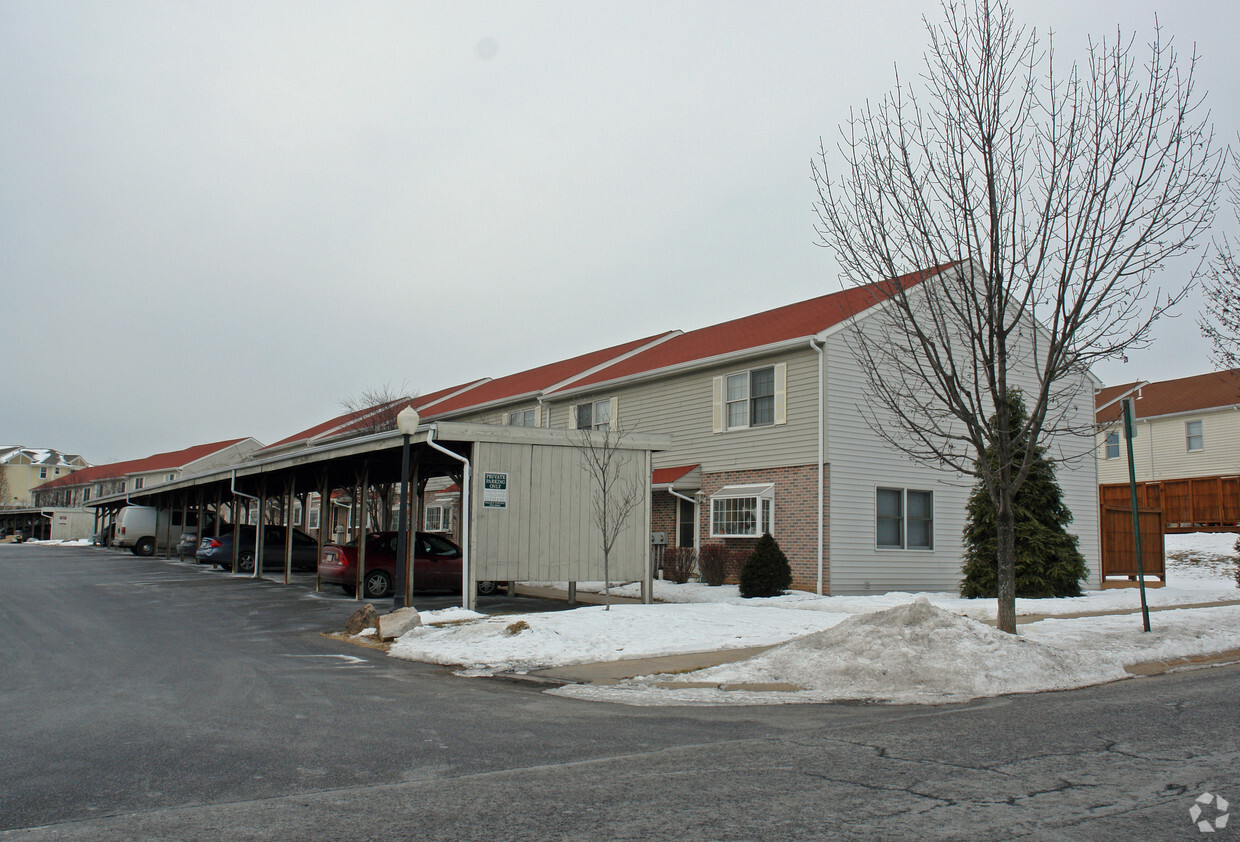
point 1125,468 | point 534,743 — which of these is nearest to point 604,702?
point 534,743

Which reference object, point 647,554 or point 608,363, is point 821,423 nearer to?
point 647,554

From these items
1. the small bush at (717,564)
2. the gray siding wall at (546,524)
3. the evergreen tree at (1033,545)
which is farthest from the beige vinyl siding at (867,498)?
the gray siding wall at (546,524)

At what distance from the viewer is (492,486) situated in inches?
667

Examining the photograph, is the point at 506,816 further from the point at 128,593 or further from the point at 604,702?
the point at 128,593

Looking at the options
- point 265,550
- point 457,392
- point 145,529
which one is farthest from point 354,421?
point 265,550

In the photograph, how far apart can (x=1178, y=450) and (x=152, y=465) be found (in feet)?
265

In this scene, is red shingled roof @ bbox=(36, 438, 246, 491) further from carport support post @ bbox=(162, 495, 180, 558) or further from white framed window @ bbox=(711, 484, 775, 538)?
white framed window @ bbox=(711, 484, 775, 538)

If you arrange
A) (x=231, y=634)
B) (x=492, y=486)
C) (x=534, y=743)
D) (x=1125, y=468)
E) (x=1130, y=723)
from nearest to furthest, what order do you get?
(x=534, y=743) → (x=1130, y=723) → (x=231, y=634) → (x=492, y=486) → (x=1125, y=468)

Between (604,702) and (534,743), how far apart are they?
7.52ft

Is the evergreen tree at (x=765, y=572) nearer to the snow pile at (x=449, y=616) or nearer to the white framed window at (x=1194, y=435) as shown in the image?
the snow pile at (x=449, y=616)

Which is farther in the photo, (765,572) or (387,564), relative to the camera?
(387,564)

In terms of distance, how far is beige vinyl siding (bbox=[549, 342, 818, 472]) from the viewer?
70.8 ft

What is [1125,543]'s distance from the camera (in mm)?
25422

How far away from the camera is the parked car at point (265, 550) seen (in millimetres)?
30297
